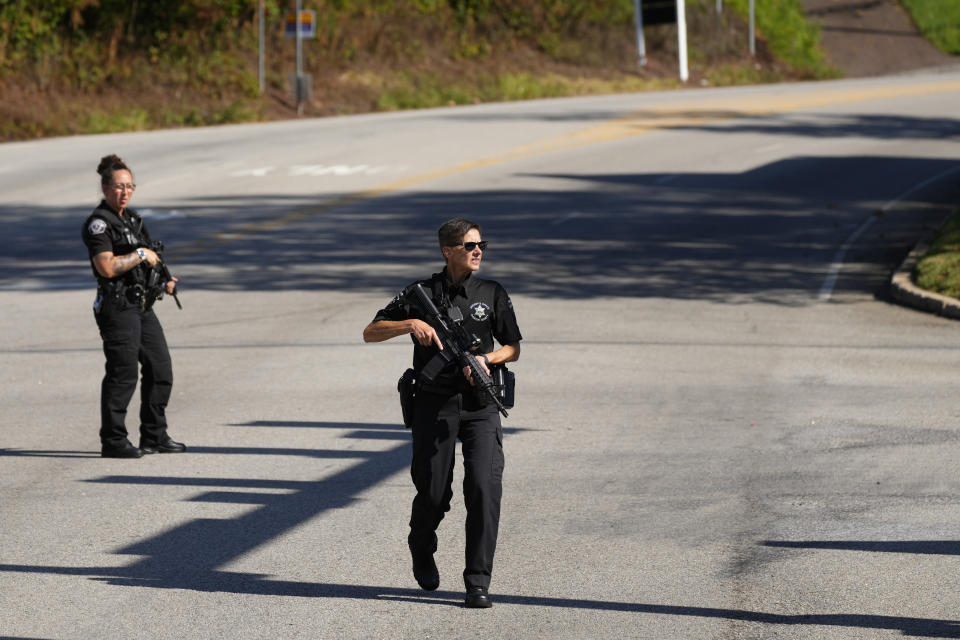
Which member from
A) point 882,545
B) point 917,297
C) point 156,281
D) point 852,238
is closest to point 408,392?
point 882,545

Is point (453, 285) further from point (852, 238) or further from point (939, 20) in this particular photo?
point (939, 20)

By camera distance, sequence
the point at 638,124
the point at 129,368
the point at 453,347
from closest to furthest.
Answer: the point at 453,347 < the point at 129,368 < the point at 638,124

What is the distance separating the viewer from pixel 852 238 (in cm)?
2248

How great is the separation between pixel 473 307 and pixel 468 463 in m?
0.72

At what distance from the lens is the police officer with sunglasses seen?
6.85 m

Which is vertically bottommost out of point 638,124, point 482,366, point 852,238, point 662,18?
point 852,238

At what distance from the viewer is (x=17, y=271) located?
19828 mm

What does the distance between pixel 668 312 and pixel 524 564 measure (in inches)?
367

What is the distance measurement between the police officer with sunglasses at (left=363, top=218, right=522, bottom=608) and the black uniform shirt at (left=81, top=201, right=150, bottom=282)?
3.49 m

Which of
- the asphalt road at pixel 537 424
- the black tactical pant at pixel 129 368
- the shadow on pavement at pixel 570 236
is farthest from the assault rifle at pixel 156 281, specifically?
the shadow on pavement at pixel 570 236

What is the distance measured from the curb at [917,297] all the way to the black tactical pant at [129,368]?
9449mm

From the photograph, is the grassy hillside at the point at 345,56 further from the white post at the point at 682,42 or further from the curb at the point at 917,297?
the curb at the point at 917,297

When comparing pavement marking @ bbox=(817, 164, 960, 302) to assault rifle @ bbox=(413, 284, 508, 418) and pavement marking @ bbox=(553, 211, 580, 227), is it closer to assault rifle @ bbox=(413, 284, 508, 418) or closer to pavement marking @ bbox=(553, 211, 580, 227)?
Answer: pavement marking @ bbox=(553, 211, 580, 227)

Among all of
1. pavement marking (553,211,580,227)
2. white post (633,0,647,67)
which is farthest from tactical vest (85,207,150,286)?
white post (633,0,647,67)
